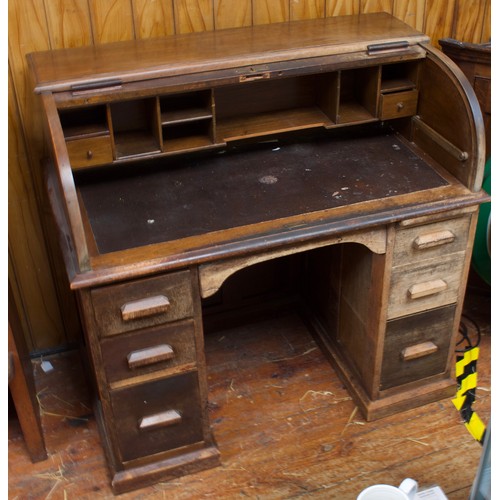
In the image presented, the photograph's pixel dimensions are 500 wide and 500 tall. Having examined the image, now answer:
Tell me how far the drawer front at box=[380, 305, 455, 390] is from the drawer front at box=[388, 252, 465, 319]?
0.16 feet

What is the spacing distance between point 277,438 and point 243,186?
3.09 ft

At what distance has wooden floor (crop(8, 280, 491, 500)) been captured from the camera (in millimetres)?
2344

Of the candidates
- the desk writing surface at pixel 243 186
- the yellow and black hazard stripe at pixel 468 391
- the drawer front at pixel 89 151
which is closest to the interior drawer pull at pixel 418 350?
the yellow and black hazard stripe at pixel 468 391

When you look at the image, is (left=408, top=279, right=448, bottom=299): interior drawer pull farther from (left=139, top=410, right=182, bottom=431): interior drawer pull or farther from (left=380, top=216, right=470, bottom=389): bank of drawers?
(left=139, top=410, right=182, bottom=431): interior drawer pull

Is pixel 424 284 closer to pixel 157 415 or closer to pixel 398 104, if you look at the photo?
pixel 398 104

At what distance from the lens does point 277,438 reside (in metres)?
2.50

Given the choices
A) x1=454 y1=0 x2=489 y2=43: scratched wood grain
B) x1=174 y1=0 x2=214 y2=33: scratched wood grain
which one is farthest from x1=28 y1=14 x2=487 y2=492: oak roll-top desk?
x1=454 y1=0 x2=489 y2=43: scratched wood grain

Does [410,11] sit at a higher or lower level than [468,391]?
higher

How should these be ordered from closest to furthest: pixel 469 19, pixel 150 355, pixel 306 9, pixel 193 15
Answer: pixel 150 355 < pixel 193 15 < pixel 306 9 < pixel 469 19

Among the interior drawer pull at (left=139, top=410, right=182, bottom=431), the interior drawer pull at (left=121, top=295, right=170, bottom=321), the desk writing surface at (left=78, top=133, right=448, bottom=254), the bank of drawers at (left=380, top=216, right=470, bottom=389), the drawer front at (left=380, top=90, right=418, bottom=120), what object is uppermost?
the drawer front at (left=380, top=90, right=418, bottom=120)

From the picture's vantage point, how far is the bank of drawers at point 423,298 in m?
2.24

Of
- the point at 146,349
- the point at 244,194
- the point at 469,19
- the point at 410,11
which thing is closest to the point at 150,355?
the point at 146,349

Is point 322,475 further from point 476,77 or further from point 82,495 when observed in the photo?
point 476,77

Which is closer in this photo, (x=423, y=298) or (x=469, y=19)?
(x=423, y=298)
